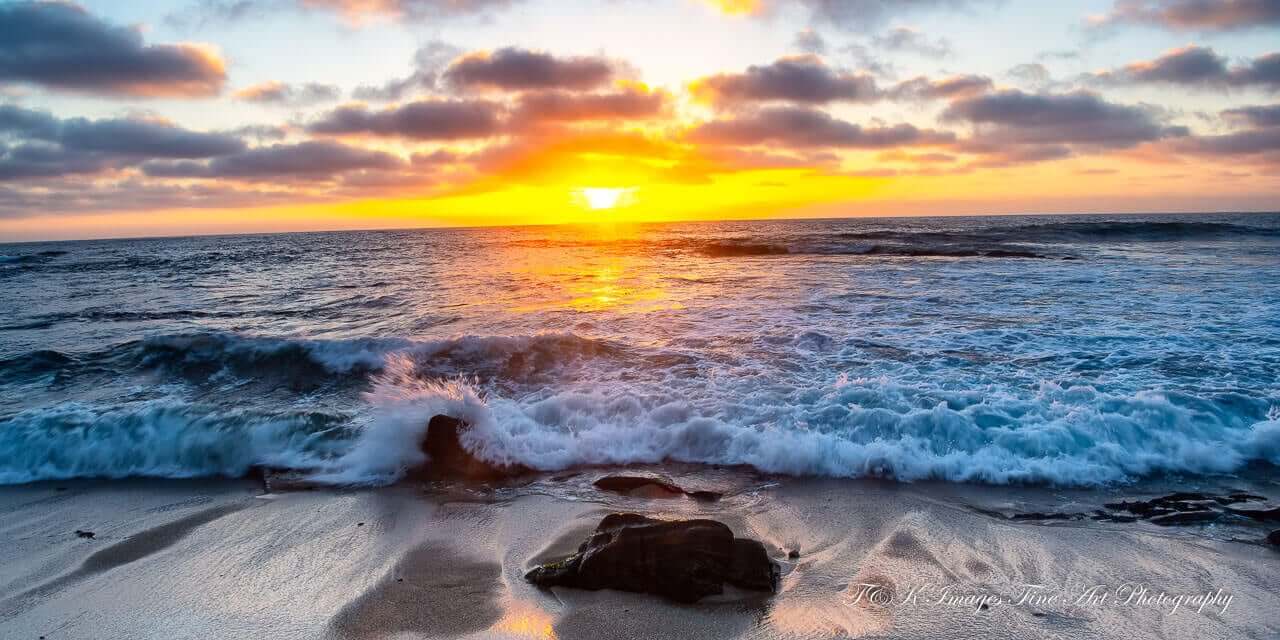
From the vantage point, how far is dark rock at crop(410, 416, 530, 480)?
224 inches

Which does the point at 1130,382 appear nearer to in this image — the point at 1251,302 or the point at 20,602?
the point at 1251,302

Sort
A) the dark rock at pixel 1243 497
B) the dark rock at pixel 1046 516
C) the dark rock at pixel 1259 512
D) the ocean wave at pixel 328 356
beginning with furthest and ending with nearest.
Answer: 1. the ocean wave at pixel 328 356
2. the dark rock at pixel 1243 497
3. the dark rock at pixel 1046 516
4. the dark rock at pixel 1259 512

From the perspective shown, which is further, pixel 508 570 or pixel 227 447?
pixel 227 447

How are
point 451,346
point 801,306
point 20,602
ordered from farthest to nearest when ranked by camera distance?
point 801,306 < point 451,346 < point 20,602

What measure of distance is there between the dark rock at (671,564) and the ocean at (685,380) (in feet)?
6.66

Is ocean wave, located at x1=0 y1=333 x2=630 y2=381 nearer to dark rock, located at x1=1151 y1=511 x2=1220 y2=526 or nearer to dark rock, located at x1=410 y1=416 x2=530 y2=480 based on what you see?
dark rock, located at x1=410 y1=416 x2=530 y2=480

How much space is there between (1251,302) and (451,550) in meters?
15.3

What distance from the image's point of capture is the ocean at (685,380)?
581 cm

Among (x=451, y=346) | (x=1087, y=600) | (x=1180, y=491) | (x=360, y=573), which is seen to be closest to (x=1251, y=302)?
(x=1180, y=491)

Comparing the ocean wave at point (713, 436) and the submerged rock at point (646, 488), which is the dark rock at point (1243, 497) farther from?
the submerged rock at point (646, 488)

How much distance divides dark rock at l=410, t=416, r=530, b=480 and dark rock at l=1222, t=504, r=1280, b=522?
17.5 ft

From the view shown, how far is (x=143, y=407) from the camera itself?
7.12 m

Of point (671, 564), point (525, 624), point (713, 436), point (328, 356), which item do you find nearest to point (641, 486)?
point (713, 436)

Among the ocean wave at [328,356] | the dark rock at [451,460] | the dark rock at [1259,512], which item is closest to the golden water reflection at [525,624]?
the dark rock at [451,460]
